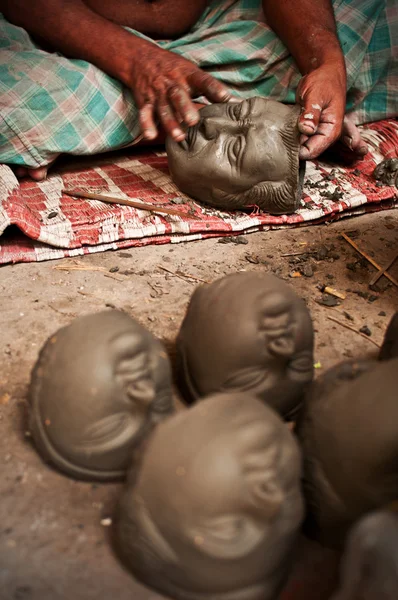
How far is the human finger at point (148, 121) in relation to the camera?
261 centimetres

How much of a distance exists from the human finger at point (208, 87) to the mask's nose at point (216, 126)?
0.33 feet

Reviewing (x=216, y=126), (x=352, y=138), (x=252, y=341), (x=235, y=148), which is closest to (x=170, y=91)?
(x=216, y=126)

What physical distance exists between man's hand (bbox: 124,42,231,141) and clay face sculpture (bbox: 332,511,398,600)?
193 centimetres

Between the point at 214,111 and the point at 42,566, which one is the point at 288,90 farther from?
the point at 42,566

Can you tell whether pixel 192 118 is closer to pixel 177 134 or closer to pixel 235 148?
pixel 177 134

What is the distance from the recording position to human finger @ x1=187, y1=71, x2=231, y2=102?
8.55 feet

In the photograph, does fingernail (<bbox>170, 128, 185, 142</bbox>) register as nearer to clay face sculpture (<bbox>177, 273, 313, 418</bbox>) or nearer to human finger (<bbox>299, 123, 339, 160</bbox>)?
human finger (<bbox>299, 123, 339, 160</bbox>)

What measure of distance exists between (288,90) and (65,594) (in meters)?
2.71

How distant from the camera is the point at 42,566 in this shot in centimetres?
131

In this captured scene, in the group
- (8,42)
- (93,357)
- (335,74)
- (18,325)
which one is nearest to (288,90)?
(335,74)

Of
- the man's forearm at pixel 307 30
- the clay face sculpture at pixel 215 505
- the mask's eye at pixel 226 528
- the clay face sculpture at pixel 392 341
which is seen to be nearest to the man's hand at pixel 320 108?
the man's forearm at pixel 307 30

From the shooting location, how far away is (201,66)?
3.09 metres

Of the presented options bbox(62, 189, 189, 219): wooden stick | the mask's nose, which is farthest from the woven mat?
the mask's nose

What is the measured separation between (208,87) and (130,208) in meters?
0.65
